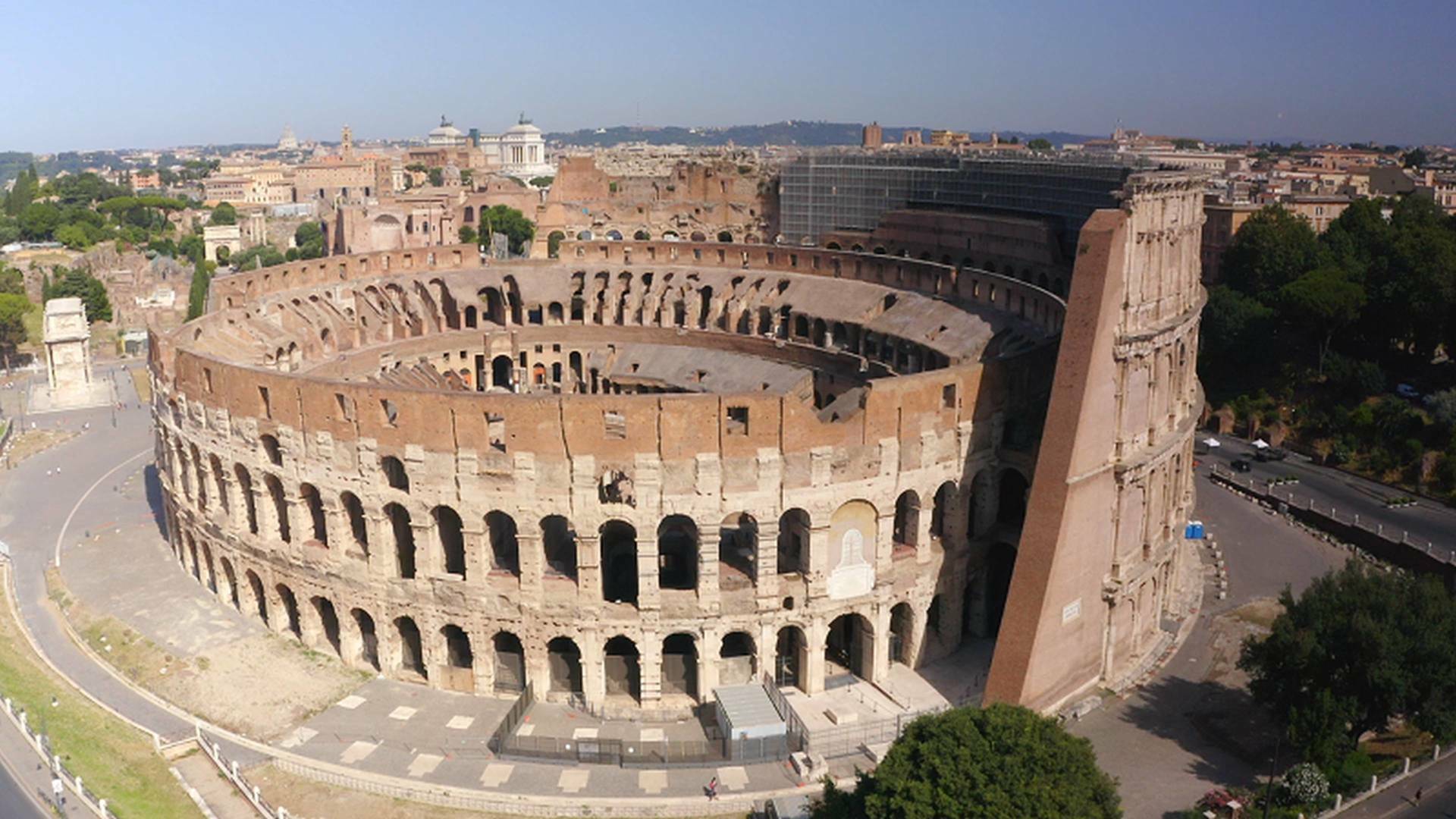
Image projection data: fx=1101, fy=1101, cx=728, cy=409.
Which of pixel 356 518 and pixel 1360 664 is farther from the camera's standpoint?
Answer: pixel 356 518

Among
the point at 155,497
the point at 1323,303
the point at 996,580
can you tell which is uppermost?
the point at 1323,303

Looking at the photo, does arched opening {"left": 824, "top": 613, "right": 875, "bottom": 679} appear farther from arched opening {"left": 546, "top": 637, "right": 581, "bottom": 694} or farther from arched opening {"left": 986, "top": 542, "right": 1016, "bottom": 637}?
Result: arched opening {"left": 546, "top": 637, "right": 581, "bottom": 694}

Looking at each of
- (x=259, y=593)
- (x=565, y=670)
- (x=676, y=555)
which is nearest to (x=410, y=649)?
(x=565, y=670)

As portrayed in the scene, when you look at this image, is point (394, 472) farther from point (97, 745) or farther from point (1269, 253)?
point (1269, 253)

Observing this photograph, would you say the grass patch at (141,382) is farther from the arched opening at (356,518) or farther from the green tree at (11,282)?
the arched opening at (356,518)

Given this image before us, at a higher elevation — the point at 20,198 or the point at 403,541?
the point at 20,198

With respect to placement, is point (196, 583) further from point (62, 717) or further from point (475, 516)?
point (475, 516)
